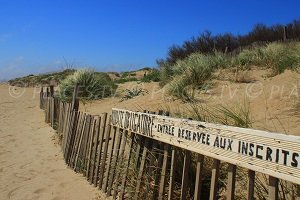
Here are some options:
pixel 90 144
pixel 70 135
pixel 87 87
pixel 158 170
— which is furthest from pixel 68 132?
pixel 87 87

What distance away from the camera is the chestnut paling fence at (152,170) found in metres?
3.72

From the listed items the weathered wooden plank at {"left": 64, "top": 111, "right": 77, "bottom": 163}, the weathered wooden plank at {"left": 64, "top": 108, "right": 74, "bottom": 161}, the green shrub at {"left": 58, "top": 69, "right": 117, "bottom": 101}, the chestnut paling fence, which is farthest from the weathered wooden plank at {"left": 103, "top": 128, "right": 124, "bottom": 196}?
the green shrub at {"left": 58, "top": 69, "right": 117, "bottom": 101}

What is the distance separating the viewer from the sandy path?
242 inches

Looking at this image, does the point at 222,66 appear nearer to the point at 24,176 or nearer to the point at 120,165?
the point at 24,176

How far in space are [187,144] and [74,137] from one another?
404cm

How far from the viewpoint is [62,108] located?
9484 millimetres

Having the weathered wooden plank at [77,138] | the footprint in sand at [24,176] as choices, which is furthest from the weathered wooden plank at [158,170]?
the footprint in sand at [24,176]

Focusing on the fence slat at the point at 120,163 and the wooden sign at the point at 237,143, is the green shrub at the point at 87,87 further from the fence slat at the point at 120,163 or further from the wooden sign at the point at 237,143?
the wooden sign at the point at 237,143

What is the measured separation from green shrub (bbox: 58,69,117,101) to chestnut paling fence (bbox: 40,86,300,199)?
8.00 metres

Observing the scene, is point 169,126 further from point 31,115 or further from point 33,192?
point 31,115

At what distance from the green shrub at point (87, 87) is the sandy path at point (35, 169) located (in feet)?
8.13

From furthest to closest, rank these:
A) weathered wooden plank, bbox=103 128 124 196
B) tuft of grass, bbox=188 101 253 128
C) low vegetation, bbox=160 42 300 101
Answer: low vegetation, bbox=160 42 300 101 → weathered wooden plank, bbox=103 128 124 196 → tuft of grass, bbox=188 101 253 128

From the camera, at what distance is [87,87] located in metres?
15.6

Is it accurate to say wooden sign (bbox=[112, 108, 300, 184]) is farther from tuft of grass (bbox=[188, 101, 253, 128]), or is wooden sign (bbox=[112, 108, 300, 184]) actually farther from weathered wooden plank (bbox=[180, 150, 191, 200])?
tuft of grass (bbox=[188, 101, 253, 128])
